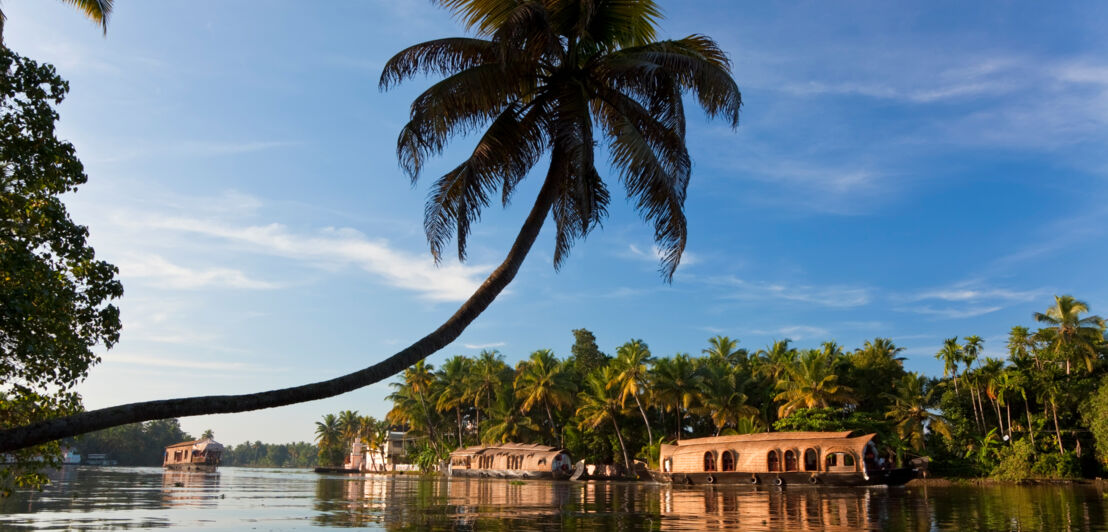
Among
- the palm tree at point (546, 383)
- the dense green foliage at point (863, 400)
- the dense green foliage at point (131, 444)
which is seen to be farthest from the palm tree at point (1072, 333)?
the dense green foliage at point (131, 444)

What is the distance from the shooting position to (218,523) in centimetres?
1342

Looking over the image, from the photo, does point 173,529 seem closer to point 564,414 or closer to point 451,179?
point 451,179

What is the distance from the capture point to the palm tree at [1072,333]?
40125 millimetres

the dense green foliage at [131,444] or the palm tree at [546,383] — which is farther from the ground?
the palm tree at [546,383]

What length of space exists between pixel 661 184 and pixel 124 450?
140 m

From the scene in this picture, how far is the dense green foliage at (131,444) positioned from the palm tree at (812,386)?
101 meters

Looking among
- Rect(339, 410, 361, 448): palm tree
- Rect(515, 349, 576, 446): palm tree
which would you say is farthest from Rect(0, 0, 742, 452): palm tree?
Rect(339, 410, 361, 448): palm tree

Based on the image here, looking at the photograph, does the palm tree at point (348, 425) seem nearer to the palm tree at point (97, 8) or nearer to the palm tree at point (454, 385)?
the palm tree at point (454, 385)

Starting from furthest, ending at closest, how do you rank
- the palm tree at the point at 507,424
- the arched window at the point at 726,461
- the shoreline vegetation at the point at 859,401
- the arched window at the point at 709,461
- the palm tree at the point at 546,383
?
1. the palm tree at the point at 507,424
2. the palm tree at the point at 546,383
3. the shoreline vegetation at the point at 859,401
4. the arched window at the point at 709,461
5. the arched window at the point at 726,461

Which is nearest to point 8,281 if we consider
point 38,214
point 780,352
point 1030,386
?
point 38,214

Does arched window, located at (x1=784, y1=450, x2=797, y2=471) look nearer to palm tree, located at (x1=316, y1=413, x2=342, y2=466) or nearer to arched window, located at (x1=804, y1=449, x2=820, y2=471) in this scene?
arched window, located at (x1=804, y1=449, x2=820, y2=471)

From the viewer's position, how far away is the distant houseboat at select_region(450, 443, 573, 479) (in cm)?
4650

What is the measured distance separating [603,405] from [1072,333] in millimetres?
28658

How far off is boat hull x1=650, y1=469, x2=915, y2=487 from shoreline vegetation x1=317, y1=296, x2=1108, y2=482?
1042 centimetres
